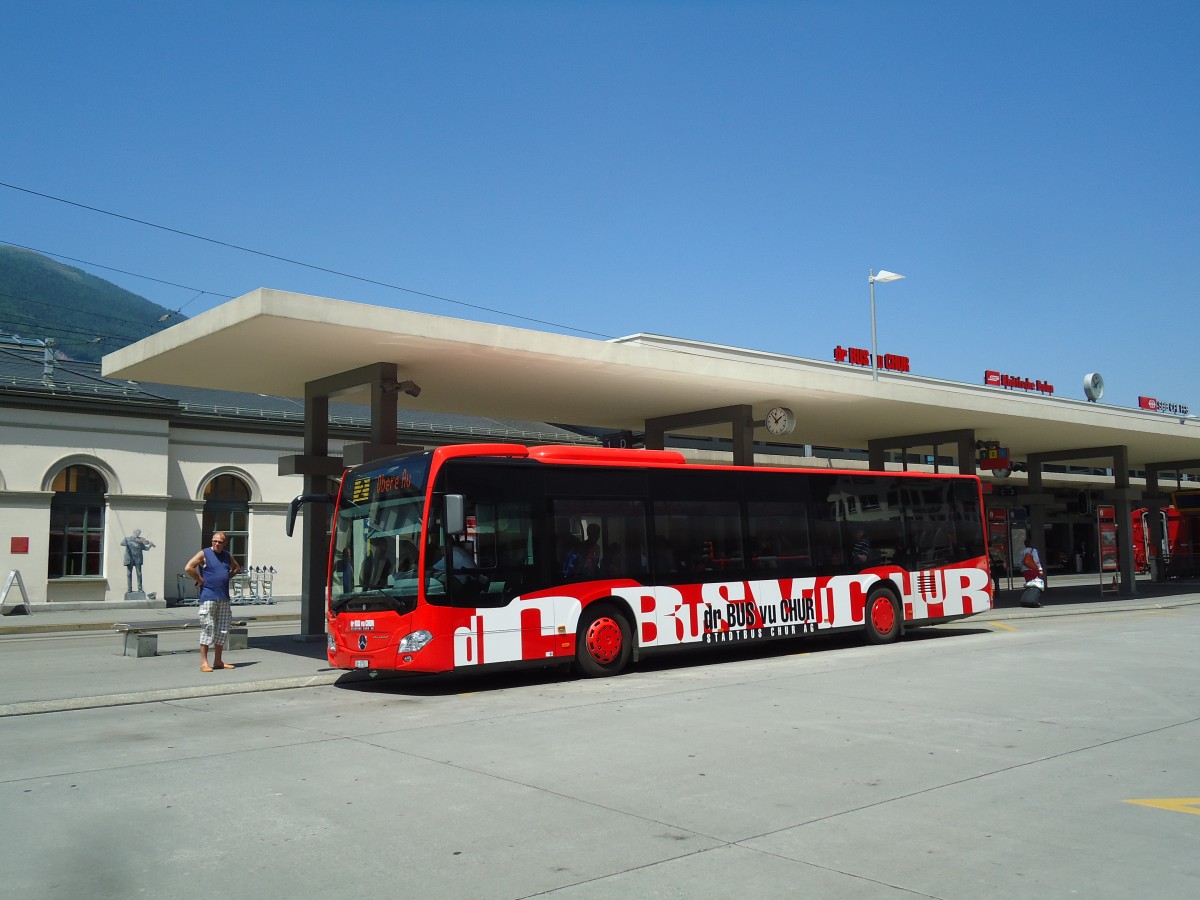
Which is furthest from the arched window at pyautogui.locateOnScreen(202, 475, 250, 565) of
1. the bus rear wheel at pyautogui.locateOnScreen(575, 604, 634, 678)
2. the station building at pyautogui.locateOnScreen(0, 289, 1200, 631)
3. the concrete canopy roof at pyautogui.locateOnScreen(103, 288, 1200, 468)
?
the bus rear wheel at pyautogui.locateOnScreen(575, 604, 634, 678)

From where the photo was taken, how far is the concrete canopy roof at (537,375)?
579 inches

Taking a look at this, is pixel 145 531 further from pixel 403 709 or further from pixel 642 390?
pixel 403 709

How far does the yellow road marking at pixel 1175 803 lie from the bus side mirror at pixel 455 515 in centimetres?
740

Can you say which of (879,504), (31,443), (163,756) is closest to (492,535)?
(163,756)

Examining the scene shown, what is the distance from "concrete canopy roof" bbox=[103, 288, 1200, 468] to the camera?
1472 centimetres

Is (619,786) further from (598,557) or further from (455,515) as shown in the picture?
(598,557)

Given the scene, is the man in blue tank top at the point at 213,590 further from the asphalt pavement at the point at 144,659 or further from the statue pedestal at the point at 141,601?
the statue pedestal at the point at 141,601

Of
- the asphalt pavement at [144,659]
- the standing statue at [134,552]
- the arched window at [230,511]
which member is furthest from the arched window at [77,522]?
the arched window at [230,511]

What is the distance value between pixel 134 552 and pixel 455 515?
2368cm

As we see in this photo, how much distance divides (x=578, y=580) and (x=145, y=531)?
23462mm

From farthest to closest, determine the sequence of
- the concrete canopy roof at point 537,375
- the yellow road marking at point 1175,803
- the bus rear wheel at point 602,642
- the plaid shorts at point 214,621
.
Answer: the concrete canopy roof at point 537,375 < the plaid shorts at point 214,621 < the bus rear wheel at point 602,642 < the yellow road marking at point 1175,803

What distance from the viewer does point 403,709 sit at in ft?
36.3

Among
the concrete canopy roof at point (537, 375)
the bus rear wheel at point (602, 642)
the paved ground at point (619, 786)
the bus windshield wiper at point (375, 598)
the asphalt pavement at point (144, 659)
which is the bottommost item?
the paved ground at point (619, 786)

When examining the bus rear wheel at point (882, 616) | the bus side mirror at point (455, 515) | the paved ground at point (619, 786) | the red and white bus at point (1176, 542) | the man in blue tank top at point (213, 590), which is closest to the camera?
the paved ground at point (619, 786)
